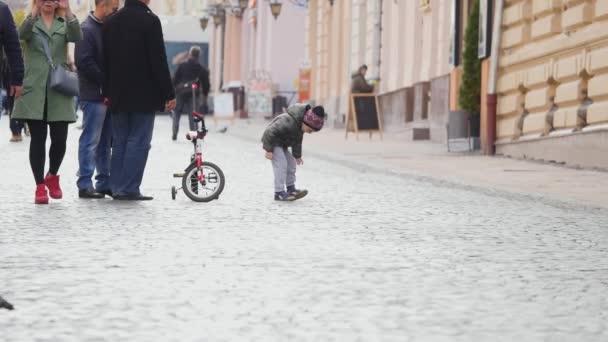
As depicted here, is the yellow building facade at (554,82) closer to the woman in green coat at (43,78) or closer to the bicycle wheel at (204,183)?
the bicycle wheel at (204,183)

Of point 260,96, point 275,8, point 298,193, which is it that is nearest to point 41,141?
point 298,193

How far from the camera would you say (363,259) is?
8250 mm

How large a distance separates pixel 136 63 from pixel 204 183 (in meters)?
1.14

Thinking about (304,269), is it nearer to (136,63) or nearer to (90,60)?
(136,63)

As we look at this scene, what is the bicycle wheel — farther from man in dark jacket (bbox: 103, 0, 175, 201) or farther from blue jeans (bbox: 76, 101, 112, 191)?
blue jeans (bbox: 76, 101, 112, 191)

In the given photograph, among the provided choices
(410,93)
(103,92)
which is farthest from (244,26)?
(103,92)

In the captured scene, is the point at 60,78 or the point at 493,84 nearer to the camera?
the point at 60,78

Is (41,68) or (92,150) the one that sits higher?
(41,68)

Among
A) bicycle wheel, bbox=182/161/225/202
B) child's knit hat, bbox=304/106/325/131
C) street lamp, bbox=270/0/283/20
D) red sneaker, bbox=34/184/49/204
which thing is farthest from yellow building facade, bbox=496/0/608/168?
street lamp, bbox=270/0/283/20

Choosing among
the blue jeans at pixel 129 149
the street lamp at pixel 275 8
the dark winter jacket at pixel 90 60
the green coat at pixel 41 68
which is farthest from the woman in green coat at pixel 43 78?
the street lamp at pixel 275 8

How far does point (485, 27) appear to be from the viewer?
23.2 metres

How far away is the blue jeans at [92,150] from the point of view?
488 inches

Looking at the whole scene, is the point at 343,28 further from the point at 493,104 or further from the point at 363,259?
the point at 363,259

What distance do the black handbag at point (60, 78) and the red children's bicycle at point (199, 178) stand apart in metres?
1.14
